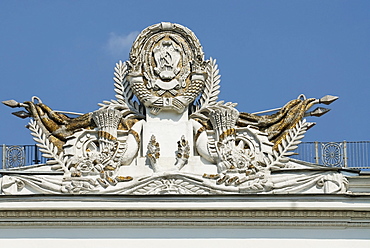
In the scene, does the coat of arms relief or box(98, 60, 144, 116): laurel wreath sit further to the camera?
box(98, 60, 144, 116): laurel wreath

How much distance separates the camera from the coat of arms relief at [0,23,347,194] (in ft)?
66.1

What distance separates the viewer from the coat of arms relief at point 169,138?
20141 mm

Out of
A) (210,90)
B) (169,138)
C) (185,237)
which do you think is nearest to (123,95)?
(169,138)

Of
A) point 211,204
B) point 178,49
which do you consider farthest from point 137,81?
point 211,204

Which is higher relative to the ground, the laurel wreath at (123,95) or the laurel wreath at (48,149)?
the laurel wreath at (123,95)

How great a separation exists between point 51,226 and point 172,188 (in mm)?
1921

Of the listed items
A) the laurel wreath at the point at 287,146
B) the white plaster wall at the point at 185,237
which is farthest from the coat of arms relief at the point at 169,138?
the white plaster wall at the point at 185,237

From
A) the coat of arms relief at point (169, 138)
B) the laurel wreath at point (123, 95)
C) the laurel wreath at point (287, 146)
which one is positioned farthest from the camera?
the laurel wreath at point (123, 95)

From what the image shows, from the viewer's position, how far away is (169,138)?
20.6 meters

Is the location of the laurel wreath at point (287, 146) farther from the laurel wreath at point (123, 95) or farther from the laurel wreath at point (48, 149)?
the laurel wreath at point (48, 149)

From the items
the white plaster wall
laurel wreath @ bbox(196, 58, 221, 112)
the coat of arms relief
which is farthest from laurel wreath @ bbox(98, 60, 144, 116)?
the white plaster wall

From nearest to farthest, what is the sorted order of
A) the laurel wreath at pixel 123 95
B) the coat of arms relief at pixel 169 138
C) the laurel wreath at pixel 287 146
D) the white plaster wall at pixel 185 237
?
the white plaster wall at pixel 185 237
the coat of arms relief at pixel 169 138
the laurel wreath at pixel 287 146
the laurel wreath at pixel 123 95

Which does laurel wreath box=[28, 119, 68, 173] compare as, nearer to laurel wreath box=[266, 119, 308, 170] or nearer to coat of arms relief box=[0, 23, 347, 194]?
coat of arms relief box=[0, 23, 347, 194]

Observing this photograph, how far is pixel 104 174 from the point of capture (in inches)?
795
